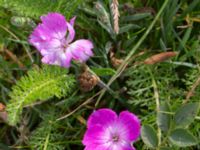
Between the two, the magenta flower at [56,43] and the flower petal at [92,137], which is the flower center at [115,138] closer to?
the flower petal at [92,137]

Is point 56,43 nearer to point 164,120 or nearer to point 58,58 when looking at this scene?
point 58,58

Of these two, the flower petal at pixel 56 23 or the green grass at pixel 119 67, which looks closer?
the flower petal at pixel 56 23

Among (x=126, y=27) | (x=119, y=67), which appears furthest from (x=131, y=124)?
(x=126, y=27)

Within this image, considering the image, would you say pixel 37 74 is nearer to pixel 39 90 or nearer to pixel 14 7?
pixel 39 90

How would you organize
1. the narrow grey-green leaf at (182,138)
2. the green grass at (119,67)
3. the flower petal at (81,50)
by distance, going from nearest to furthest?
the narrow grey-green leaf at (182,138)
the flower petal at (81,50)
the green grass at (119,67)

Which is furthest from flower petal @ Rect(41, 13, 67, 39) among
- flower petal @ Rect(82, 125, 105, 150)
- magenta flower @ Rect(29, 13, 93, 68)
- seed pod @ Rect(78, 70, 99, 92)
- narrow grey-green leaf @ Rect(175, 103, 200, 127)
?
narrow grey-green leaf @ Rect(175, 103, 200, 127)

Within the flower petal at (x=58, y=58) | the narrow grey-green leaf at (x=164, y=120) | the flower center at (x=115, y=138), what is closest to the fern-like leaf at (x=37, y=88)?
the flower petal at (x=58, y=58)

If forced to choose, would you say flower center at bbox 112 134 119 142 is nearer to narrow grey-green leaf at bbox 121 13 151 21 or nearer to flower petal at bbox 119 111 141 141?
flower petal at bbox 119 111 141 141
